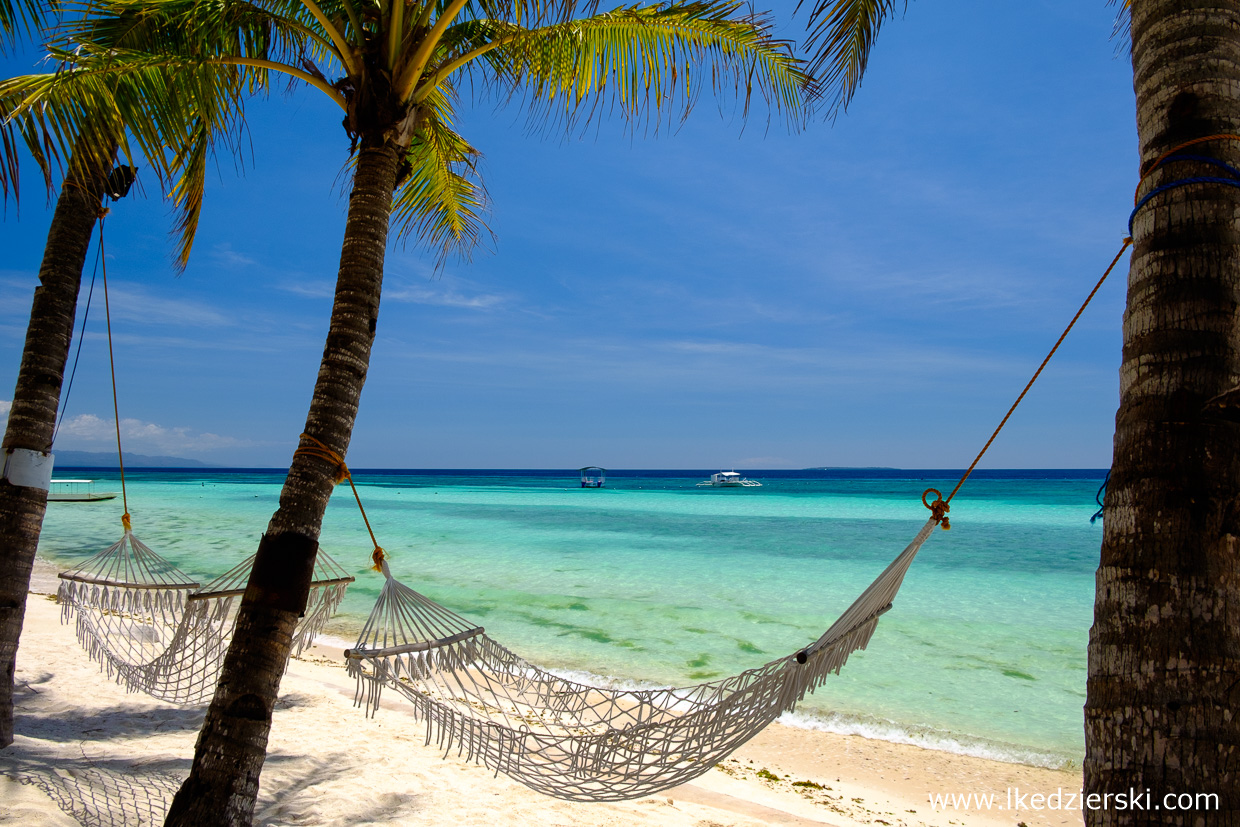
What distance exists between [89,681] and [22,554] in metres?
1.64

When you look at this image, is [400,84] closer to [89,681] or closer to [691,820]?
[691,820]

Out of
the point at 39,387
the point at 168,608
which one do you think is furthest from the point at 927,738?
the point at 39,387

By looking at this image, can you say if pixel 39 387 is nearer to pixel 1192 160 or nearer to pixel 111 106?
pixel 111 106

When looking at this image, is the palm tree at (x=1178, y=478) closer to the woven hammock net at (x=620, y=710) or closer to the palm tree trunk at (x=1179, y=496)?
the palm tree trunk at (x=1179, y=496)

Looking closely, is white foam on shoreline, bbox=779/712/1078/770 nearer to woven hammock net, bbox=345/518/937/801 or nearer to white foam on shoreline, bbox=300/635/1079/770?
white foam on shoreline, bbox=300/635/1079/770

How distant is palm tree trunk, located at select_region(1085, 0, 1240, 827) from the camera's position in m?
0.83

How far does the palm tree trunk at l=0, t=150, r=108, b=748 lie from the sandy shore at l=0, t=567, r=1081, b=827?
44cm

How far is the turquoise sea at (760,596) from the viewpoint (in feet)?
13.5

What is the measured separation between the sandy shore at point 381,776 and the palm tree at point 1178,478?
182 cm

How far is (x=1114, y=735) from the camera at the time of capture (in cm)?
88

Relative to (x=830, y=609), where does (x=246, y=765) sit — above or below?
above

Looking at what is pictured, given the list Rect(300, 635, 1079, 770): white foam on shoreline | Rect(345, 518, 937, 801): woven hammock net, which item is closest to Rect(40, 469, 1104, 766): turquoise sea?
Rect(300, 635, 1079, 770): white foam on shoreline

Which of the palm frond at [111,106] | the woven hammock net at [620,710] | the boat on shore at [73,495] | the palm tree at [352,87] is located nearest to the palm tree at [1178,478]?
the woven hammock net at [620,710]

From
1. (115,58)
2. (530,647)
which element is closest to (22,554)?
(115,58)
